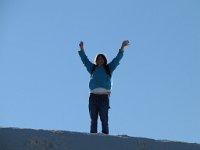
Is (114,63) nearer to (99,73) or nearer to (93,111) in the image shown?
(99,73)

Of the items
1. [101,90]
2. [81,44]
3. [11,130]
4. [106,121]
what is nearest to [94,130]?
[106,121]

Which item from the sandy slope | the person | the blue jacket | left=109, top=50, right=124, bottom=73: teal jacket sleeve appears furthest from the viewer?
left=109, top=50, right=124, bottom=73: teal jacket sleeve

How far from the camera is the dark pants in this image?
8250 mm

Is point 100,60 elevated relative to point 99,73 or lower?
elevated

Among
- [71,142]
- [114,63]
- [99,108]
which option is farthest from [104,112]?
[71,142]

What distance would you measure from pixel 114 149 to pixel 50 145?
784mm

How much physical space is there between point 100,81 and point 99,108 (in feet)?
1.73

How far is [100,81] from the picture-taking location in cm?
875

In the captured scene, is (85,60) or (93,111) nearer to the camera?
(93,111)

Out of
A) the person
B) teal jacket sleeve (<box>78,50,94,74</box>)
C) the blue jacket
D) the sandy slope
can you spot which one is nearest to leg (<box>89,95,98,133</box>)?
the person

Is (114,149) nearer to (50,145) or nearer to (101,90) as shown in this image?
(50,145)

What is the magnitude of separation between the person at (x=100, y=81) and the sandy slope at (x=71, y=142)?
2089 mm

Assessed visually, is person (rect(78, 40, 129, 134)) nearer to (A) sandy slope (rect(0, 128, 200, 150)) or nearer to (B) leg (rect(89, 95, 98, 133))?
(B) leg (rect(89, 95, 98, 133))

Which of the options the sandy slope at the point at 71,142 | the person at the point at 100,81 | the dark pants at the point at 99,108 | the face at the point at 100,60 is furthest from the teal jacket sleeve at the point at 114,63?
the sandy slope at the point at 71,142
